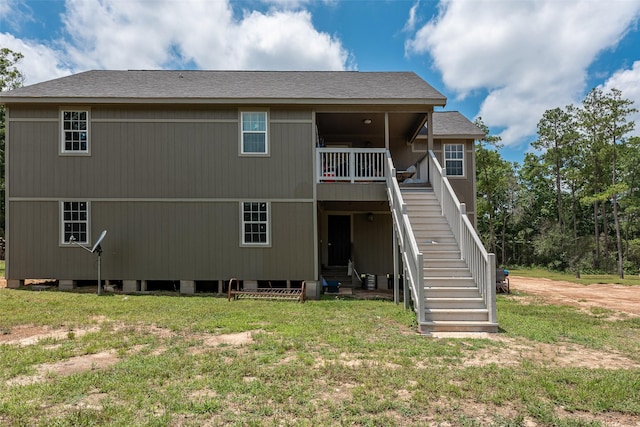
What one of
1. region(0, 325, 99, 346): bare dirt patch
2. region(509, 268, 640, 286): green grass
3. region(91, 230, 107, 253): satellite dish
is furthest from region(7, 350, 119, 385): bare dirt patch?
region(509, 268, 640, 286): green grass

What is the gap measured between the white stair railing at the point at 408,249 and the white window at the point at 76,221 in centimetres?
838

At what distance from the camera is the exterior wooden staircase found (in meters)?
6.12

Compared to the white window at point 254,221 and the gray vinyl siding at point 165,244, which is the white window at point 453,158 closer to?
the gray vinyl siding at point 165,244

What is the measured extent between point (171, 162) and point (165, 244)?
2305 mm

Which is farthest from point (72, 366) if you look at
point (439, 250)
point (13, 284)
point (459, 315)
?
point (13, 284)

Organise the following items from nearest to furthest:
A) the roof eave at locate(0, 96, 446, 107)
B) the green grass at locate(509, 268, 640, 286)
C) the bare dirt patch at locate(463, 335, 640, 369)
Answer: the bare dirt patch at locate(463, 335, 640, 369) < the roof eave at locate(0, 96, 446, 107) < the green grass at locate(509, 268, 640, 286)

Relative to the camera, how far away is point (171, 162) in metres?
10.2

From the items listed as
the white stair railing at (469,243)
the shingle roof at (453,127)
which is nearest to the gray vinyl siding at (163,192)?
the white stair railing at (469,243)

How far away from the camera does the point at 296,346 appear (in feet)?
16.5

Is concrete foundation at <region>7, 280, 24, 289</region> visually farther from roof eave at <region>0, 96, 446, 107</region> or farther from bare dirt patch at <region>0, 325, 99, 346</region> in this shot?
bare dirt patch at <region>0, 325, 99, 346</region>

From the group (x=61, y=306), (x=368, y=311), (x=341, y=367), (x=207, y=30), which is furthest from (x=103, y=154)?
(x=341, y=367)

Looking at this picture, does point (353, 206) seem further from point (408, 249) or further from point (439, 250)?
point (408, 249)

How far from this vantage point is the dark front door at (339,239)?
12.5 metres

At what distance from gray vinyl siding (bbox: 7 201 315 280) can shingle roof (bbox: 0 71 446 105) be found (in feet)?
9.66
